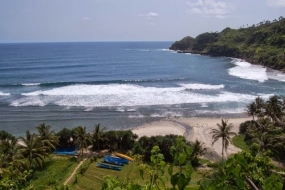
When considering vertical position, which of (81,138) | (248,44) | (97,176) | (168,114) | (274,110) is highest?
(248,44)

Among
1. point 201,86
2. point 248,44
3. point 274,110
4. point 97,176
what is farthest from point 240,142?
point 248,44

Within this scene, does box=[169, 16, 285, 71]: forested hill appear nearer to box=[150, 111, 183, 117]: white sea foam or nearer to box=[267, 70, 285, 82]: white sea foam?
box=[267, 70, 285, 82]: white sea foam

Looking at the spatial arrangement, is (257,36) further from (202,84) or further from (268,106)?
(268,106)

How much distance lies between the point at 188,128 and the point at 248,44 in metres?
119

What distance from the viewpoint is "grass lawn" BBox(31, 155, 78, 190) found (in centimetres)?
2958

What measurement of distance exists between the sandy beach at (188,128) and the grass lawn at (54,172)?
12.4m

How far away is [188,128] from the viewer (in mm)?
47000

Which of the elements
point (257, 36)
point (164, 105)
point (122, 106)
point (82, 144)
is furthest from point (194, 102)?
point (257, 36)

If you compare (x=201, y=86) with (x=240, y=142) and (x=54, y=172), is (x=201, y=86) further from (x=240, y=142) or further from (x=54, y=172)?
(x=54, y=172)

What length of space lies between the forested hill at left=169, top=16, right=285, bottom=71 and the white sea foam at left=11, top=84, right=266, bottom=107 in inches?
1886

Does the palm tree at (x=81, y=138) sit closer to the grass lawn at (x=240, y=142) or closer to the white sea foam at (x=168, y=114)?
the white sea foam at (x=168, y=114)

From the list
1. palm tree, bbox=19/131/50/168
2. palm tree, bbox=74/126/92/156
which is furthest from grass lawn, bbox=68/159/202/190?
palm tree, bbox=19/131/50/168

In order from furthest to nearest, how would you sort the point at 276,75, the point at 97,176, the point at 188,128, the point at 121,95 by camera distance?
the point at 276,75 → the point at 121,95 → the point at 188,128 → the point at 97,176

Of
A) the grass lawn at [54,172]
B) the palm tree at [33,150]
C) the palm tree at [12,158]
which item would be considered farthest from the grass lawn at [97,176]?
the palm tree at [12,158]
